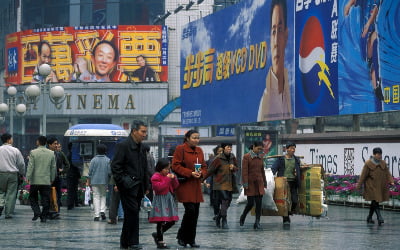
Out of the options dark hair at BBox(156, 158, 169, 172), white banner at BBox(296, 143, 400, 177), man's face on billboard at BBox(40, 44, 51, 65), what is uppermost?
man's face on billboard at BBox(40, 44, 51, 65)

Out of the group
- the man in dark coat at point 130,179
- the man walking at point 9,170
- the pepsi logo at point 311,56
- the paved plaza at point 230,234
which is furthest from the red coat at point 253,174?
the pepsi logo at point 311,56

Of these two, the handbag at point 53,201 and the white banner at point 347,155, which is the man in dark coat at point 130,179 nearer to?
the handbag at point 53,201

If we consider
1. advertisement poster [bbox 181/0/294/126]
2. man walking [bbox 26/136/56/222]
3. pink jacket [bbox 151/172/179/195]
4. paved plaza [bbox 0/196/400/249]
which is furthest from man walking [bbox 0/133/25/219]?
advertisement poster [bbox 181/0/294/126]

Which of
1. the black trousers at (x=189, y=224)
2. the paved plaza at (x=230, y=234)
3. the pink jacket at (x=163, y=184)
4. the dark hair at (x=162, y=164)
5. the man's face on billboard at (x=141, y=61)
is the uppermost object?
the man's face on billboard at (x=141, y=61)

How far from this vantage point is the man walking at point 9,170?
20.9 meters

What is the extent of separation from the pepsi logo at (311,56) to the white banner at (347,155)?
305cm

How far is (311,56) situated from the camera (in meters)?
36.1

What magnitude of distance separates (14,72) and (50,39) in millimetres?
4914

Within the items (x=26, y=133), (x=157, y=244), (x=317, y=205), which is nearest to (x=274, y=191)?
(x=317, y=205)

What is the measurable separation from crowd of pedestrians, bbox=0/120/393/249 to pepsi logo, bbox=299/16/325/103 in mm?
13321

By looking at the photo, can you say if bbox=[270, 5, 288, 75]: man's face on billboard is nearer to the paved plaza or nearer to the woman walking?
the paved plaza

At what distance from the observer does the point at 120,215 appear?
826 inches

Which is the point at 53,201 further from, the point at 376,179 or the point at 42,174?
the point at 376,179

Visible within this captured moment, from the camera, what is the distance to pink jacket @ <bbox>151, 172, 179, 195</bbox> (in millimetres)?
14938
